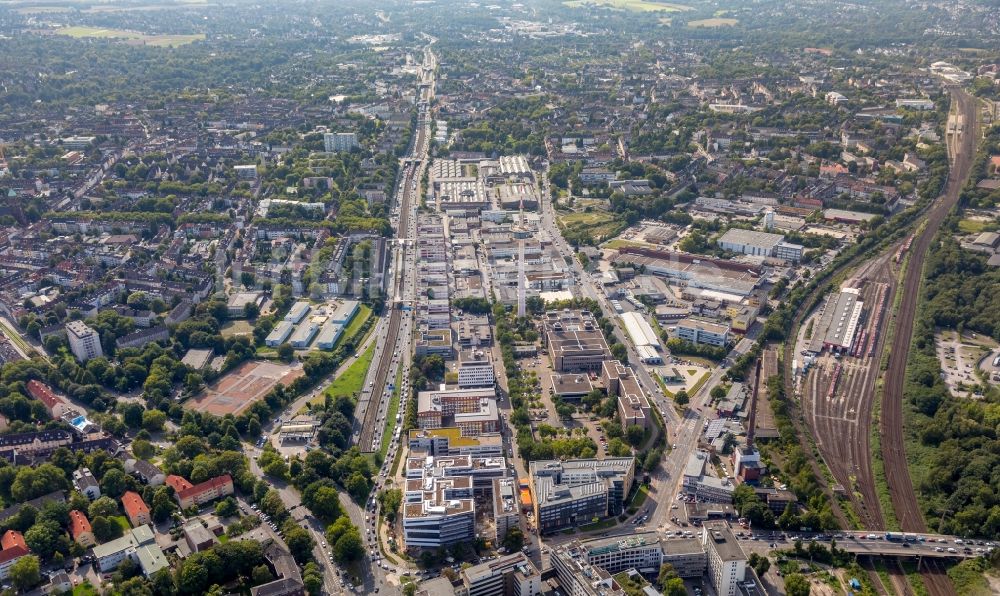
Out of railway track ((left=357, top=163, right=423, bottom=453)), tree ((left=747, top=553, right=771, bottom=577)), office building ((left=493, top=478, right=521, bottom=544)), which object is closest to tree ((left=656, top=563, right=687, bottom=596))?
tree ((left=747, top=553, right=771, bottom=577))

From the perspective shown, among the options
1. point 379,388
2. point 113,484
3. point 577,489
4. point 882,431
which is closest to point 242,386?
point 379,388

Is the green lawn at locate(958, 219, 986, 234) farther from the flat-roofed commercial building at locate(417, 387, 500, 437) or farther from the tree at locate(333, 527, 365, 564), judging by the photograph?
the tree at locate(333, 527, 365, 564)

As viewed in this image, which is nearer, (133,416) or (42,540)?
(42,540)

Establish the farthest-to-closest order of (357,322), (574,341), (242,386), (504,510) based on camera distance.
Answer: (357,322) < (574,341) < (242,386) < (504,510)

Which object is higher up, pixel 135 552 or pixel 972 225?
pixel 972 225

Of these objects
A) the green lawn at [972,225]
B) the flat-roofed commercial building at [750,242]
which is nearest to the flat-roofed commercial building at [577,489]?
the flat-roofed commercial building at [750,242]

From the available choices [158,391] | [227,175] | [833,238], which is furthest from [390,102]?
[158,391]

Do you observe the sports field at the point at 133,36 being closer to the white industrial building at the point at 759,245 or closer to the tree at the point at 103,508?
the white industrial building at the point at 759,245

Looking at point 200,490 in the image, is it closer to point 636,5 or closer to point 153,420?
point 153,420
